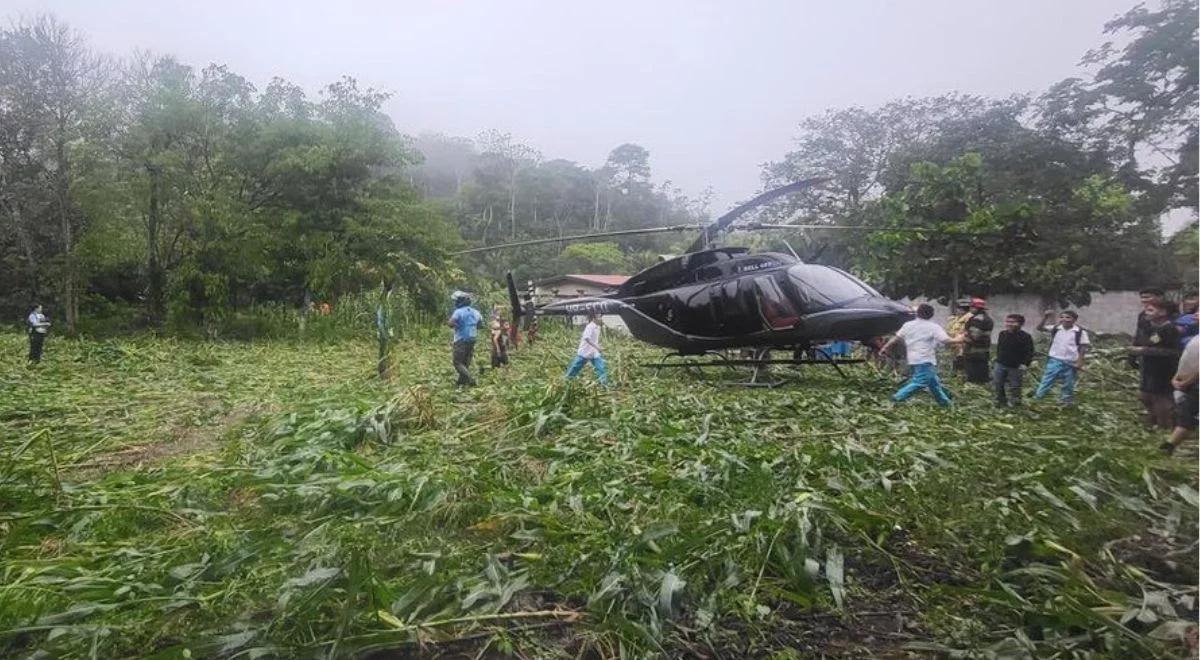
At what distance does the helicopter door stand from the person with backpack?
154 centimetres

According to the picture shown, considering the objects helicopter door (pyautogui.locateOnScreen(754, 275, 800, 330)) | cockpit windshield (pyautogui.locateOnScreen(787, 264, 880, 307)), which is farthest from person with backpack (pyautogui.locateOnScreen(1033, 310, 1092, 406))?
helicopter door (pyautogui.locateOnScreen(754, 275, 800, 330))

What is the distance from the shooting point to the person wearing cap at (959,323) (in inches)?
73.7

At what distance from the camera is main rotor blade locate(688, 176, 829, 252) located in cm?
215

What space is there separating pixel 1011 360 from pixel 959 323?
244 millimetres

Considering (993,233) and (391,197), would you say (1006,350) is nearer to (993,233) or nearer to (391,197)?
(993,233)

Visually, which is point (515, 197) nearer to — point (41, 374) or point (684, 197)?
point (684, 197)

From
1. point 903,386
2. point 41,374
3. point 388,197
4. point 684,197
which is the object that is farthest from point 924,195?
point 41,374

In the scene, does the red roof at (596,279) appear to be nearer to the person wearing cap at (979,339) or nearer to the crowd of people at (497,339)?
the crowd of people at (497,339)

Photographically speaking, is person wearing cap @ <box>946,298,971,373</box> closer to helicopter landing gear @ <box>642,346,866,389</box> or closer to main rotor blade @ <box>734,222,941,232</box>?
main rotor blade @ <box>734,222,941,232</box>

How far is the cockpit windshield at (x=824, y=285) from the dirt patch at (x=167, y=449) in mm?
2469

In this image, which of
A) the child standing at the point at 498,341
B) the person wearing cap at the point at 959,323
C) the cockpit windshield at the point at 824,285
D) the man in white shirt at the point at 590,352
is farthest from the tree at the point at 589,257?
the person wearing cap at the point at 959,323

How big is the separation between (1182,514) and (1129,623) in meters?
0.22

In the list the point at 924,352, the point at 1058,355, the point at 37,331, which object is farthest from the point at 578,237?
the point at 37,331

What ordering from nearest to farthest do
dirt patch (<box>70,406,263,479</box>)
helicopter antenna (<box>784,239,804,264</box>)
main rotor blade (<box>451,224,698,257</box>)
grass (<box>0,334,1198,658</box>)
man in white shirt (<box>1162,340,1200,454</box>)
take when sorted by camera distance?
man in white shirt (<box>1162,340,1200,454</box>) < grass (<box>0,334,1198,658</box>) < dirt patch (<box>70,406,263,479</box>) < helicopter antenna (<box>784,239,804,264</box>) < main rotor blade (<box>451,224,698,257</box>)
